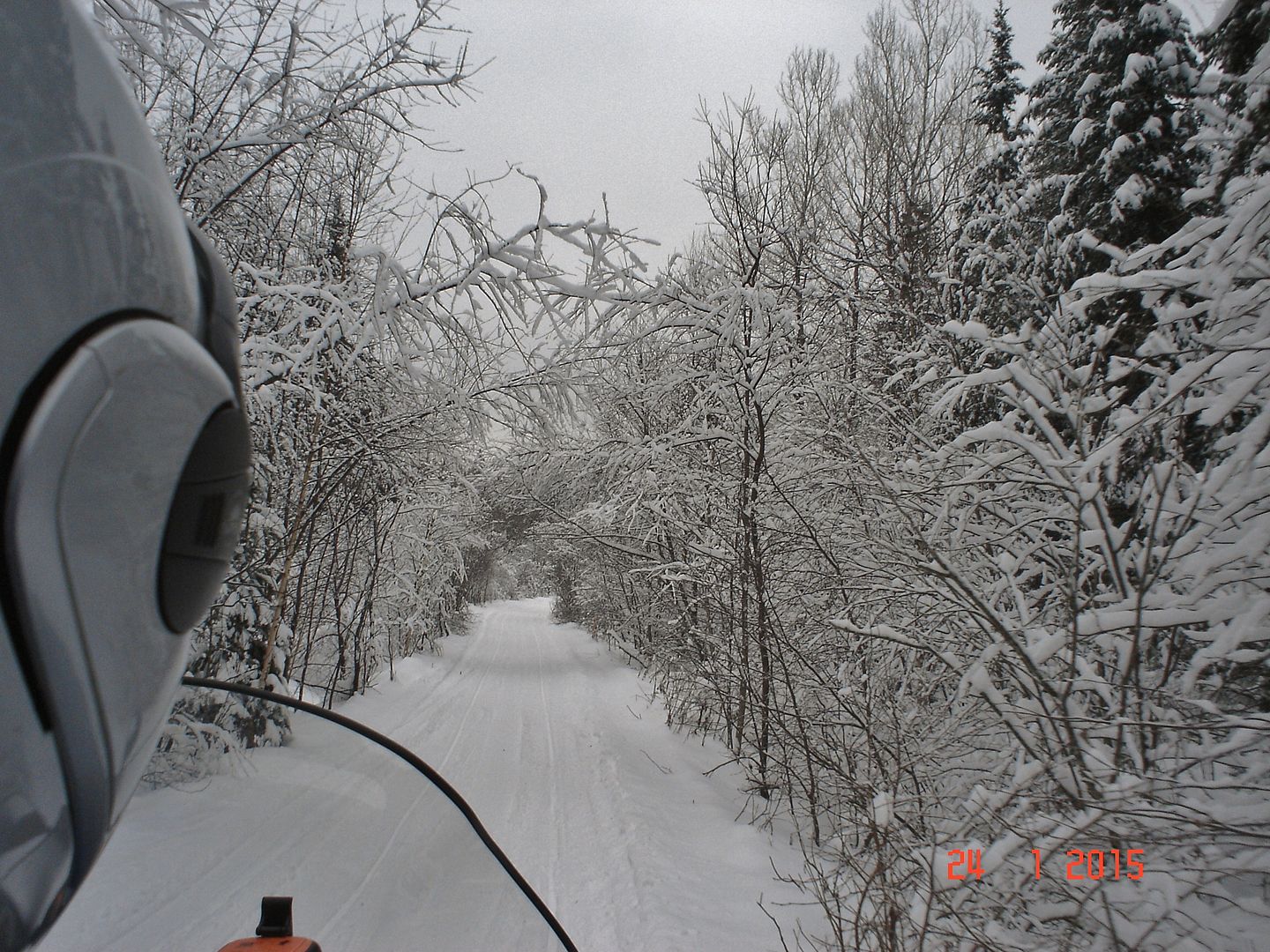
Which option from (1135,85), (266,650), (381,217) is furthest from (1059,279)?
(266,650)

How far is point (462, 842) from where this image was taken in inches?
42.1

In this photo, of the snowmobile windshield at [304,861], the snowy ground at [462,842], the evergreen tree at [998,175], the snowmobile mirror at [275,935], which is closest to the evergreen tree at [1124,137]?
the evergreen tree at [998,175]

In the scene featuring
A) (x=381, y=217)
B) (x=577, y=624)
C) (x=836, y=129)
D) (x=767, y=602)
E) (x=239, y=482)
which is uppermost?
(x=836, y=129)

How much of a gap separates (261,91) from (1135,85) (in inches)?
486

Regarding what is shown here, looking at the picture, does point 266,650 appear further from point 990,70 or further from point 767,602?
point 990,70

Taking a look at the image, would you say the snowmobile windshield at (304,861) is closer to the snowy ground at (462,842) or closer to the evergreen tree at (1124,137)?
the snowy ground at (462,842)

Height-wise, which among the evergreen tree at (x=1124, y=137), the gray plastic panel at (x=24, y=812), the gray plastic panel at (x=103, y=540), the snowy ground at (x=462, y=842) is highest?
the evergreen tree at (x=1124, y=137)

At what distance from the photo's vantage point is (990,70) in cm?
1247

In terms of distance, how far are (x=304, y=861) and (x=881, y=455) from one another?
18.0ft

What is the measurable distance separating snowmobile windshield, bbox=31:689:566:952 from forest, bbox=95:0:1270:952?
3.4 inches

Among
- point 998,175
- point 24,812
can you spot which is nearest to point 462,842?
point 24,812

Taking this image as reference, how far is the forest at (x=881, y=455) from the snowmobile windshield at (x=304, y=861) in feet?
0.29

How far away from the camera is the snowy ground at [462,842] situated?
845mm

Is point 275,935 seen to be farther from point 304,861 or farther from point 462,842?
point 462,842
